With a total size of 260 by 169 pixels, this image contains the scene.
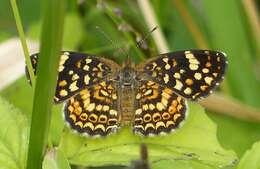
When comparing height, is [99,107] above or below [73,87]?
below

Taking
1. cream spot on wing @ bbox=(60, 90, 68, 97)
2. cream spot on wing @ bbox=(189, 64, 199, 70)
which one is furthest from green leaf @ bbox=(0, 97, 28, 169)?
cream spot on wing @ bbox=(189, 64, 199, 70)

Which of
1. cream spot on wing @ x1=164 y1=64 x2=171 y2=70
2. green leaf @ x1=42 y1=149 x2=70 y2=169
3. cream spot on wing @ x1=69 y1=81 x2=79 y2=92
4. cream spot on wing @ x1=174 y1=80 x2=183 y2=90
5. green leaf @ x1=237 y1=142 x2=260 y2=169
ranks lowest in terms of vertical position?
green leaf @ x1=237 y1=142 x2=260 y2=169

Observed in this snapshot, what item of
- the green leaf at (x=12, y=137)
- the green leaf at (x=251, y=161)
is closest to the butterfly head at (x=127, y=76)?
the green leaf at (x=12, y=137)

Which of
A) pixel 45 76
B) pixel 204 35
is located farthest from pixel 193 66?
pixel 204 35

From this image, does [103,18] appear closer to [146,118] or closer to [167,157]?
[146,118]

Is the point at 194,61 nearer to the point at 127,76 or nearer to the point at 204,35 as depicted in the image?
the point at 127,76

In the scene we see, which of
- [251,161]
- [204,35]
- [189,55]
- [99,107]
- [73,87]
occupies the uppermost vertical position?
[204,35]

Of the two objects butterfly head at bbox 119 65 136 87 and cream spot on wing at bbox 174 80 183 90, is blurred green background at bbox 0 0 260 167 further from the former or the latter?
cream spot on wing at bbox 174 80 183 90
